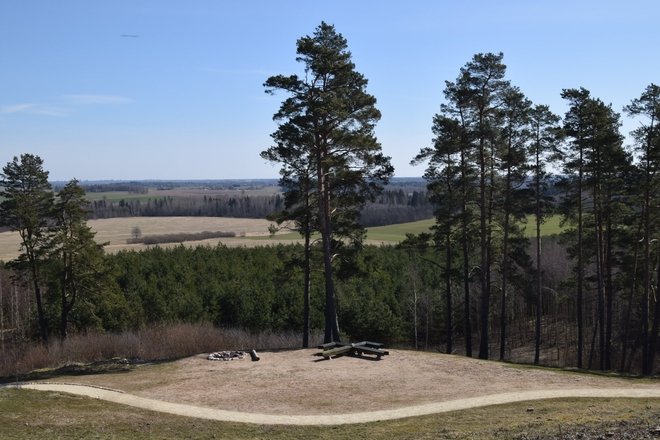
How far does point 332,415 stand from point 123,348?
16.1 meters

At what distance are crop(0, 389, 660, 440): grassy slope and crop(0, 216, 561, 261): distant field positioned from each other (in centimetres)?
5287

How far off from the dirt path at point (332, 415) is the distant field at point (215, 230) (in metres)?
50.5

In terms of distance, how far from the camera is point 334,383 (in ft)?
70.3

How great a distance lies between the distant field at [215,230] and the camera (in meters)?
81.4

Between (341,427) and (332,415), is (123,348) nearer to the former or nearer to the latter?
(332,415)

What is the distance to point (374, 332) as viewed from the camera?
42312mm

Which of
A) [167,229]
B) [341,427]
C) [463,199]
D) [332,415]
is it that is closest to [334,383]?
[332,415]

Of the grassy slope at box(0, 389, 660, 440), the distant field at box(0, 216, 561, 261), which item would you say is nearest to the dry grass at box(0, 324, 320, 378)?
the grassy slope at box(0, 389, 660, 440)

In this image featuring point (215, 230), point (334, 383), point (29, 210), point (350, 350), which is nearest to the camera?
point (334, 383)

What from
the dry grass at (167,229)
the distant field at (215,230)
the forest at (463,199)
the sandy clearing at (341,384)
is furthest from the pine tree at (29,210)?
the dry grass at (167,229)

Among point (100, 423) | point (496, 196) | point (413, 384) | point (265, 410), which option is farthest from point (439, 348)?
point (100, 423)

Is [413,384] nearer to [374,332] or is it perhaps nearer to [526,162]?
[526,162]

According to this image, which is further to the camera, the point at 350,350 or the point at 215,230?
the point at 215,230

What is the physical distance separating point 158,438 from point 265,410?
387 cm
